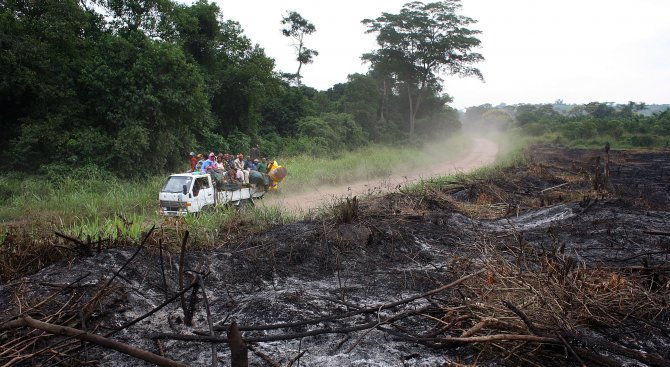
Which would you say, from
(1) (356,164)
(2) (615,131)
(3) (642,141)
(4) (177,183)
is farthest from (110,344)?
(2) (615,131)

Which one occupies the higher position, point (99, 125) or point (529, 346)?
point (99, 125)

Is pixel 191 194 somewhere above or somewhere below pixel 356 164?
above

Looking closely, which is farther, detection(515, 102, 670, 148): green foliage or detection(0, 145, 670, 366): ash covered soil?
detection(515, 102, 670, 148): green foliage

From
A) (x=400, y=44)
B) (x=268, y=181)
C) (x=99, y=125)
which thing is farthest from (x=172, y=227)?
(x=400, y=44)

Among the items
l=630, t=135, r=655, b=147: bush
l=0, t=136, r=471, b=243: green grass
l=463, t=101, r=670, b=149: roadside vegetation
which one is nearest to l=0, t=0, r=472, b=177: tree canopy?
l=0, t=136, r=471, b=243: green grass

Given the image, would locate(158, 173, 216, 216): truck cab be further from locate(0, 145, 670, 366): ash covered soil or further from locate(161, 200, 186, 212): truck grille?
locate(0, 145, 670, 366): ash covered soil

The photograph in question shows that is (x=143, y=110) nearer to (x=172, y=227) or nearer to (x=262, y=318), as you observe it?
(x=172, y=227)

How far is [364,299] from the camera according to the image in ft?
17.6

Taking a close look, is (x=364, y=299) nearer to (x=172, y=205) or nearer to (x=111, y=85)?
(x=172, y=205)

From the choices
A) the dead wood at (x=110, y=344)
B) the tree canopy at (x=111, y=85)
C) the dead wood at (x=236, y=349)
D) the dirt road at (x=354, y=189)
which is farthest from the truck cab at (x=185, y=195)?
the dead wood at (x=236, y=349)

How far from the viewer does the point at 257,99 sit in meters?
23.3

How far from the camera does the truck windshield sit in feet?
36.0

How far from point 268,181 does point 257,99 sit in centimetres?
1037

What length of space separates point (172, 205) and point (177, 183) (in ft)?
2.03
